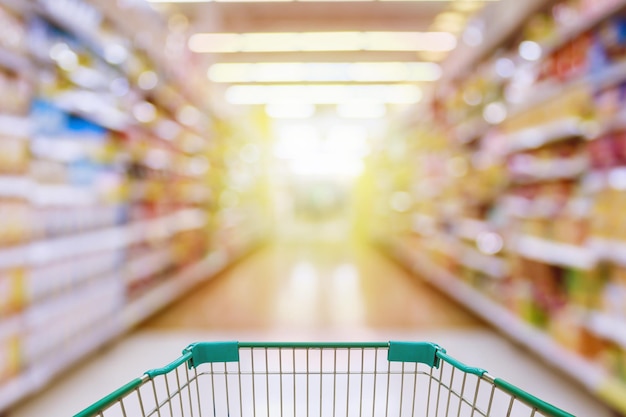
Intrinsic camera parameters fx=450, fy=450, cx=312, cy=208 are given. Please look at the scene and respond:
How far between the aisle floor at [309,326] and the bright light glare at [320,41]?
3.21 metres

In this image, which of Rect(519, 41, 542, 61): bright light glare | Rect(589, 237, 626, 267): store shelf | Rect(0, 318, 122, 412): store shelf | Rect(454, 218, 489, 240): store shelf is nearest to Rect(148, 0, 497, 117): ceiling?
Rect(519, 41, 542, 61): bright light glare

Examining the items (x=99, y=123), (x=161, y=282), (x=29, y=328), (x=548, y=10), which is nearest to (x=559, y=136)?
(x=548, y=10)

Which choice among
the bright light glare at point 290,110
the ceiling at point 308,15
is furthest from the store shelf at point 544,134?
the bright light glare at point 290,110

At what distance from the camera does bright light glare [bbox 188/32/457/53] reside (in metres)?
6.00

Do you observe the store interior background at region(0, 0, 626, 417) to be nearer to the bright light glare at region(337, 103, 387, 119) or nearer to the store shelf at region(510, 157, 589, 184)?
the store shelf at region(510, 157, 589, 184)

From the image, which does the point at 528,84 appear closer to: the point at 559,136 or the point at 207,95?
the point at 559,136

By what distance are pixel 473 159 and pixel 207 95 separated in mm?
3726

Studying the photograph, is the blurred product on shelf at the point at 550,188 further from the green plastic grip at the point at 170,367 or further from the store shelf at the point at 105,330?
the store shelf at the point at 105,330

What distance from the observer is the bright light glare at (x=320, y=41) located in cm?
600

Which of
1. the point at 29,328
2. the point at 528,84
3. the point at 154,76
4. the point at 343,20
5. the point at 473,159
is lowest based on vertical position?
the point at 29,328

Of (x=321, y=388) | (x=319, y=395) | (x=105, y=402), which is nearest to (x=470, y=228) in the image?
(x=319, y=395)

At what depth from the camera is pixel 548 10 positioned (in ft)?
11.0

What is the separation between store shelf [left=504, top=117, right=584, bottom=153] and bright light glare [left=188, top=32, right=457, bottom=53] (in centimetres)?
309

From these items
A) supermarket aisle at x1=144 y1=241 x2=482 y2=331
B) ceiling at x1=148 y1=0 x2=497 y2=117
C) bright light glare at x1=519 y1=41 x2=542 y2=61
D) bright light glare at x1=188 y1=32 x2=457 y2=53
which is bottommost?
supermarket aisle at x1=144 y1=241 x2=482 y2=331
